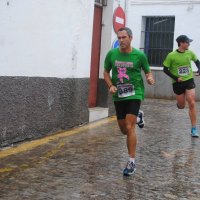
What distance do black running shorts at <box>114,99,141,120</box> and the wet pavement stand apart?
28.0 inches

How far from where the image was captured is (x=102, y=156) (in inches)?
253

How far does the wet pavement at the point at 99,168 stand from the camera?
4785 mm

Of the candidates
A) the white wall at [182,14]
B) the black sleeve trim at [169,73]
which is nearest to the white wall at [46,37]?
the black sleeve trim at [169,73]

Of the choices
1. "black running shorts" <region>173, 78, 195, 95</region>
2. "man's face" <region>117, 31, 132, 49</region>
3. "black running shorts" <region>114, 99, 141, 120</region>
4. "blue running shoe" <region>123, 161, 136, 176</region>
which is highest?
"man's face" <region>117, 31, 132, 49</region>

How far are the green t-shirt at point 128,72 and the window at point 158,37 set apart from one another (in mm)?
10082

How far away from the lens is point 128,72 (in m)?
5.67

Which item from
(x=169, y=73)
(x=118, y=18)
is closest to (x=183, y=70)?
(x=169, y=73)

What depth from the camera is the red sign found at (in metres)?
9.89

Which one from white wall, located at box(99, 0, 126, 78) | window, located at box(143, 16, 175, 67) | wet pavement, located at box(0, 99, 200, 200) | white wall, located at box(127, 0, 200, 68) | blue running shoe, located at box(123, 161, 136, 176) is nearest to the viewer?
wet pavement, located at box(0, 99, 200, 200)

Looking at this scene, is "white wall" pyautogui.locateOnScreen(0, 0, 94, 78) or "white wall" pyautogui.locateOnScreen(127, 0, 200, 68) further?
"white wall" pyautogui.locateOnScreen(127, 0, 200, 68)

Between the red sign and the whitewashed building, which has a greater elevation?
the red sign

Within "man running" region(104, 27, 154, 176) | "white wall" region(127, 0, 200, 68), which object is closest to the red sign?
"man running" region(104, 27, 154, 176)

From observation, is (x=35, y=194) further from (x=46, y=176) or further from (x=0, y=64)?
(x=0, y=64)

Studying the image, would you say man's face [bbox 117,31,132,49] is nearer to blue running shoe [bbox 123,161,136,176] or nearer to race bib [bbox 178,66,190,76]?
blue running shoe [bbox 123,161,136,176]
